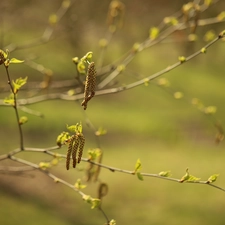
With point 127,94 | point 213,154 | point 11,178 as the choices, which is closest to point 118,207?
point 11,178

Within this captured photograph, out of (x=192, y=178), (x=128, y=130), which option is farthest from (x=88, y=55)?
(x=128, y=130)

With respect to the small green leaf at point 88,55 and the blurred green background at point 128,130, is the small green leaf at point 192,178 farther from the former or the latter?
the blurred green background at point 128,130

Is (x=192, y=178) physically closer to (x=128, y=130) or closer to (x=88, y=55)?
(x=88, y=55)

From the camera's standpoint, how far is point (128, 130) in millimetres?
4277

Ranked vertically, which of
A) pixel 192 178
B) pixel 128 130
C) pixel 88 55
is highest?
pixel 128 130

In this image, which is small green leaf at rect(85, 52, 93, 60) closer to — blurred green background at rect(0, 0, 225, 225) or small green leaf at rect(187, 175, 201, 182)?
small green leaf at rect(187, 175, 201, 182)

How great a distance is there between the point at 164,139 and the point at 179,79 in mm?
1473

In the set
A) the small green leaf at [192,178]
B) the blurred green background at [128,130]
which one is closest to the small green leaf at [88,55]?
the small green leaf at [192,178]

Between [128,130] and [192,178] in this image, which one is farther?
[128,130]

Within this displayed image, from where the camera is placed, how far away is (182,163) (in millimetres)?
3680

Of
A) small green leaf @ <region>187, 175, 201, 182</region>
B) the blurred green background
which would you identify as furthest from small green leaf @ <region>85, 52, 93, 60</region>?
the blurred green background

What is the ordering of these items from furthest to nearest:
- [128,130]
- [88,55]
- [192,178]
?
[128,130], [192,178], [88,55]

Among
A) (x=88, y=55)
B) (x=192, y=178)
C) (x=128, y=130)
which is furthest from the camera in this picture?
(x=128, y=130)

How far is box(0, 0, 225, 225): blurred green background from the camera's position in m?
2.92
